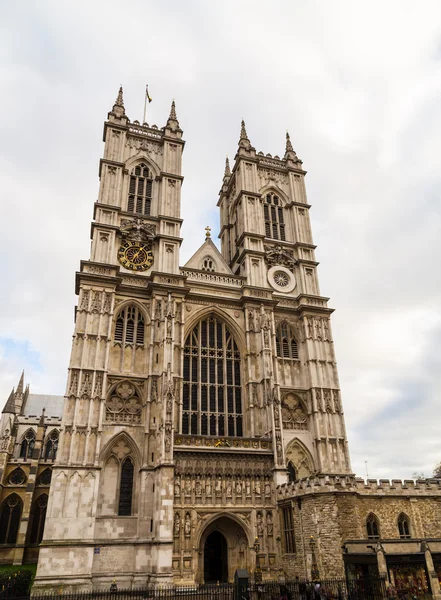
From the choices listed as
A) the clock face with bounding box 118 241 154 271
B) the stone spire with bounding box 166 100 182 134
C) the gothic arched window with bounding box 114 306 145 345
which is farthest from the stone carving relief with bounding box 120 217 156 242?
the stone spire with bounding box 166 100 182 134

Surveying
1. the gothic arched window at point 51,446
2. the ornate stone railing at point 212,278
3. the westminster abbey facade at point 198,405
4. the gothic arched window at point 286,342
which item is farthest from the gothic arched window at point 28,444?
the gothic arched window at point 286,342

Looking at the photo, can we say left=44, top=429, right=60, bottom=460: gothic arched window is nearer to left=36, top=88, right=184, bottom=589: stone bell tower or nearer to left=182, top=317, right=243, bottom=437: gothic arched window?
left=36, top=88, right=184, bottom=589: stone bell tower

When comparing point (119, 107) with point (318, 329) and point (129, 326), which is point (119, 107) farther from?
point (318, 329)

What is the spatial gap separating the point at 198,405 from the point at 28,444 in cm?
2693

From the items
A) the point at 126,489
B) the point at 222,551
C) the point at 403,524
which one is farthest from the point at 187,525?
the point at 403,524

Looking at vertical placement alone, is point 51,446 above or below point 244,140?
below

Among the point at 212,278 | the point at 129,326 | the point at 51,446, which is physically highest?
the point at 212,278

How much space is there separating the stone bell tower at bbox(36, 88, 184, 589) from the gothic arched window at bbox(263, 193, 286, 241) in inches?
314

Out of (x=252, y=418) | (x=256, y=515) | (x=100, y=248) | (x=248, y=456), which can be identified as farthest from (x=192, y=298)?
(x=256, y=515)

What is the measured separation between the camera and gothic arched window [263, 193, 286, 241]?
3891 centimetres

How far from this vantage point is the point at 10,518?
138ft

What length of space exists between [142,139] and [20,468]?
32.9m

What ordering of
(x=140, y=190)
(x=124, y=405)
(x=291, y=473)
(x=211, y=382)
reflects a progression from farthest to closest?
(x=140, y=190), (x=211, y=382), (x=291, y=473), (x=124, y=405)

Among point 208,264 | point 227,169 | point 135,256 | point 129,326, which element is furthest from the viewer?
point 227,169
